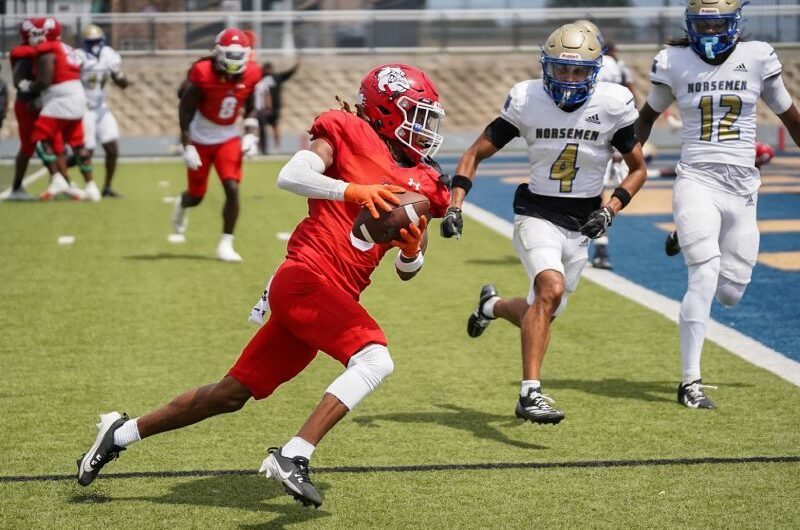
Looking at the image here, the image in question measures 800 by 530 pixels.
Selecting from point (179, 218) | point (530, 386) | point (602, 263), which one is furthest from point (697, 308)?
point (179, 218)

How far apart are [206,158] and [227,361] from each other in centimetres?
417

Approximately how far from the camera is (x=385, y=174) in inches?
192

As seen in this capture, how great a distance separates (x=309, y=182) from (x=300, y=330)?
56cm

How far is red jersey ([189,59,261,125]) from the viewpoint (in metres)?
11.4

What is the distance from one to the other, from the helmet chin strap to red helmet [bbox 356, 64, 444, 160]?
7.77ft

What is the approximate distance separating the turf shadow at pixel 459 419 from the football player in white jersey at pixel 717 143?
1.11 meters

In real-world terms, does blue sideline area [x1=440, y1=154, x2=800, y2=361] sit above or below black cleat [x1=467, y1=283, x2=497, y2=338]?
below

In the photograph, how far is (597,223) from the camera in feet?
20.2

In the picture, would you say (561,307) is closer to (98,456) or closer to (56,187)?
(98,456)

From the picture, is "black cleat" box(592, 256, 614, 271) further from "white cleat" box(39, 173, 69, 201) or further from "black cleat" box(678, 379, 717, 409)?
"white cleat" box(39, 173, 69, 201)

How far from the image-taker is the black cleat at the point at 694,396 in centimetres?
646

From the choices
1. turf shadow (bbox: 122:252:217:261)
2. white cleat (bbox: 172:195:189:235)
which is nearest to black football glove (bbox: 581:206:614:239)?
turf shadow (bbox: 122:252:217:261)

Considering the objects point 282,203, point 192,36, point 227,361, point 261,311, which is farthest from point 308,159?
point 192,36

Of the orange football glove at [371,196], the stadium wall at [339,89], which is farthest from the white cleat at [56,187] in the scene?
the orange football glove at [371,196]
